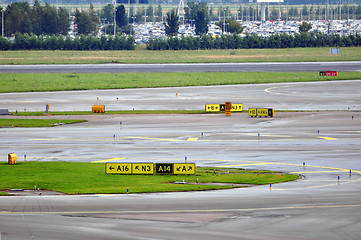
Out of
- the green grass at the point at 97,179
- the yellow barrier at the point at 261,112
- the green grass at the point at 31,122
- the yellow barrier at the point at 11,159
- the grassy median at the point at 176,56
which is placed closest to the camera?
the green grass at the point at 97,179

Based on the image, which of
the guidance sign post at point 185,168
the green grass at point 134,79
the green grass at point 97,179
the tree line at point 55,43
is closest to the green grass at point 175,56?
the tree line at point 55,43

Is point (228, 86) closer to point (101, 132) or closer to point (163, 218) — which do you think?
point (101, 132)

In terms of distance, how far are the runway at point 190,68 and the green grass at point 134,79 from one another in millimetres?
8344

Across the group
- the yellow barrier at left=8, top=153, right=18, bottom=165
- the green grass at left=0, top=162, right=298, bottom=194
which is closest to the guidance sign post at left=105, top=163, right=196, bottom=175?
the green grass at left=0, top=162, right=298, bottom=194

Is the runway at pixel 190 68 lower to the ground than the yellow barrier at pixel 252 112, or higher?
higher

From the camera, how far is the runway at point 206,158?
3067 cm

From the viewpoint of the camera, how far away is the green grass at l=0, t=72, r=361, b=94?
368 ft

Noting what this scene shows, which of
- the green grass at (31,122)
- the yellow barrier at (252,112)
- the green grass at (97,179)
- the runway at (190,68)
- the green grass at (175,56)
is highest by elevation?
Answer: the green grass at (175,56)

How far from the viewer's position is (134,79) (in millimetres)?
122000

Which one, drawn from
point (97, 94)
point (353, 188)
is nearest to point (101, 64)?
point (97, 94)

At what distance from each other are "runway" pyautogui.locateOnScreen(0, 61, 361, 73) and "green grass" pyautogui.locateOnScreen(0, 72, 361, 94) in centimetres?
834

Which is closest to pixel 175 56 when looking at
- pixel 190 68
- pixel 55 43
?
pixel 55 43

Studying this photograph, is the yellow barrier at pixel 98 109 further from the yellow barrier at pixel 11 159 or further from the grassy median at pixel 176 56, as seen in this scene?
the grassy median at pixel 176 56

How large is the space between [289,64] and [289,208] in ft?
422
